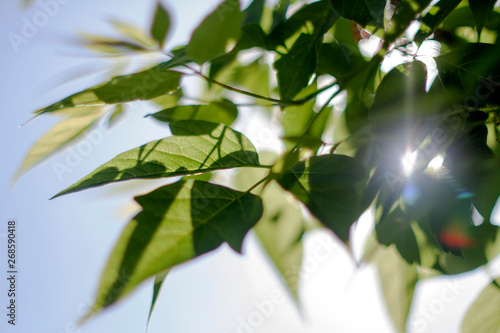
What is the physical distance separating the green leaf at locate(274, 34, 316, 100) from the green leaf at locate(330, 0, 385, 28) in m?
0.04

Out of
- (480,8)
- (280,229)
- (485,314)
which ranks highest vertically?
(480,8)

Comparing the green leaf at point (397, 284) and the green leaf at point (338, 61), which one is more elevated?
the green leaf at point (338, 61)

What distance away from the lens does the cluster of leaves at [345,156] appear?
191mm

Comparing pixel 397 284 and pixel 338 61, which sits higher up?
pixel 338 61

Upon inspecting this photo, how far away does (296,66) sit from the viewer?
0.82ft

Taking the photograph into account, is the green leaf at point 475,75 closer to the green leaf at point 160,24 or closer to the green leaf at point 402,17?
the green leaf at point 402,17

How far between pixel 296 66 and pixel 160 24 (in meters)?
0.14

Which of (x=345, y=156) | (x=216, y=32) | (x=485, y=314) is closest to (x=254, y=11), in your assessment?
(x=216, y=32)

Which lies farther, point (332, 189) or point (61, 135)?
point (61, 135)

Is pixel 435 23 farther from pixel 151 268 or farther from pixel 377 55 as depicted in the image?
pixel 151 268

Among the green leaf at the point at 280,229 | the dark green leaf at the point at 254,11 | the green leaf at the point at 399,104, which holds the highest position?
the dark green leaf at the point at 254,11

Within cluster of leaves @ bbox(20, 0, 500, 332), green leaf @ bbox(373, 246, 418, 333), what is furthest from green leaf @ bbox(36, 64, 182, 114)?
green leaf @ bbox(373, 246, 418, 333)

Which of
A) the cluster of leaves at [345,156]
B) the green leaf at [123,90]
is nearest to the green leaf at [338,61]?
the cluster of leaves at [345,156]

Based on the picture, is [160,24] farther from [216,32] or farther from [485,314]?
[485,314]
